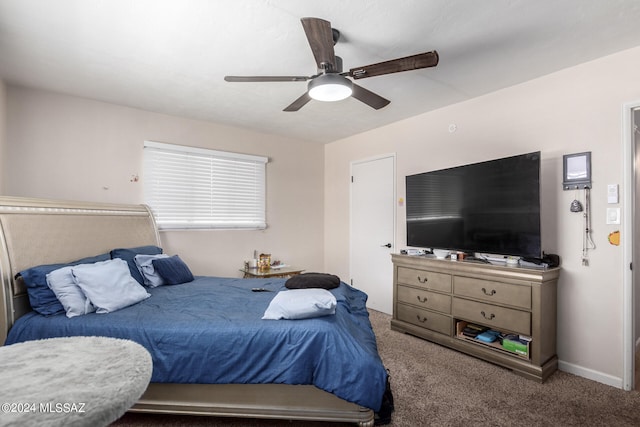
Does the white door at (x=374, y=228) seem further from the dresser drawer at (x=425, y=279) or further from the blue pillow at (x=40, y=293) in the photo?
the blue pillow at (x=40, y=293)

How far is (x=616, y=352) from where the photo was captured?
2469 millimetres

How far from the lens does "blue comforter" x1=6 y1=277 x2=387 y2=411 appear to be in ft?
5.89

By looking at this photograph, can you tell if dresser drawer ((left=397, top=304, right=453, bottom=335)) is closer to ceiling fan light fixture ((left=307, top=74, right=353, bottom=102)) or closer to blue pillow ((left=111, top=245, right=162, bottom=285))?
ceiling fan light fixture ((left=307, top=74, right=353, bottom=102))

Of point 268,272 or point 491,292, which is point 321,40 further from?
point 268,272

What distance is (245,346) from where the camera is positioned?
1.90 meters

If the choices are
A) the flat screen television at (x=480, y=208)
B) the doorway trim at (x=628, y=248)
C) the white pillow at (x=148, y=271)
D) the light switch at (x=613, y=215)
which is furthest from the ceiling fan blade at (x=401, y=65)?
the white pillow at (x=148, y=271)

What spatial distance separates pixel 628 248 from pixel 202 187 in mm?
4383

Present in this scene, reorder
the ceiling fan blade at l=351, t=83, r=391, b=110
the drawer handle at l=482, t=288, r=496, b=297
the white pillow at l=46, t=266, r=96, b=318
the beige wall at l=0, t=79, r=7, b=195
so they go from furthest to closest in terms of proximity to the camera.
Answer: the beige wall at l=0, t=79, r=7, b=195, the drawer handle at l=482, t=288, r=496, b=297, the ceiling fan blade at l=351, t=83, r=391, b=110, the white pillow at l=46, t=266, r=96, b=318

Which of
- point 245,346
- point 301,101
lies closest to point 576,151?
point 301,101

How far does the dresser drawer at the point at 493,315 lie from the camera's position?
261 cm

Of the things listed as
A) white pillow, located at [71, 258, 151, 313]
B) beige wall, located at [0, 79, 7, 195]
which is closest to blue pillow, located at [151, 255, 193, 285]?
white pillow, located at [71, 258, 151, 313]

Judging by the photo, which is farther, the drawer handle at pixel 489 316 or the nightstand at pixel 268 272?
the nightstand at pixel 268 272

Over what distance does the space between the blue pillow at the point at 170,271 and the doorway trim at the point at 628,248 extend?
151 inches

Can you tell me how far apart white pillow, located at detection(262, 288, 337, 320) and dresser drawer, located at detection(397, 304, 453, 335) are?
1.64 metres
